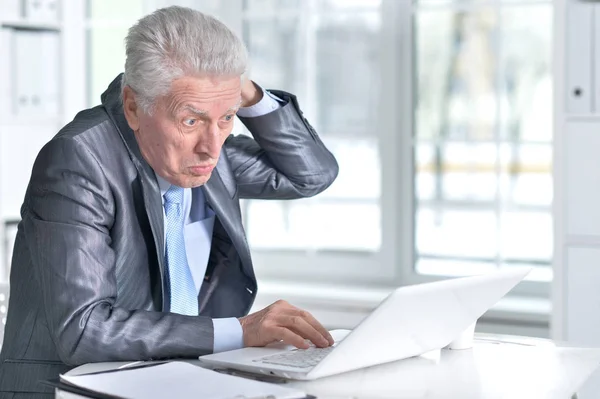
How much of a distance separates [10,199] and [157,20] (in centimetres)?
227

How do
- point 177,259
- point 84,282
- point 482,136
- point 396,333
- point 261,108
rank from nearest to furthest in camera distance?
point 396,333
point 84,282
point 177,259
point 261,108
point 482,136

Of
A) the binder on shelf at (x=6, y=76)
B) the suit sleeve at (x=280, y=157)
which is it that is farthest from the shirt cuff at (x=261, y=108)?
the binder on shelf at (x=6, y=76)

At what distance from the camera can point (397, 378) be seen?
171 centimetres

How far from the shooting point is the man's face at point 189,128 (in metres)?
1.96

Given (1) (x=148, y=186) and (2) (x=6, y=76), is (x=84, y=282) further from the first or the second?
(2) (x=6, y=76)

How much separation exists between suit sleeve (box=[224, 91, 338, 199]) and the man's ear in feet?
1.38

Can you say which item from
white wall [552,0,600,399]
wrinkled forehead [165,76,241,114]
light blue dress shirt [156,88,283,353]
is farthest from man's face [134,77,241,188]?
white wall [552,0,600,399]

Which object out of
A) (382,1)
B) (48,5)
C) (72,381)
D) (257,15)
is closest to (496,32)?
(382,1)

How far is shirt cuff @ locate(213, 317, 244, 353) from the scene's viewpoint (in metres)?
1.85

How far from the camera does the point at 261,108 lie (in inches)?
94.0

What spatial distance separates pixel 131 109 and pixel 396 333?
0.73 meters

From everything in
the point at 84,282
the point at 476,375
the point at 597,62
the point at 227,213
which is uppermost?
the point at 597,62

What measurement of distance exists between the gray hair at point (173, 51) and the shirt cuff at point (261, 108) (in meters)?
0.38

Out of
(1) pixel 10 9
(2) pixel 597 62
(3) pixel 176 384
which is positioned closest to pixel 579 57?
(2) pixel 597 62
